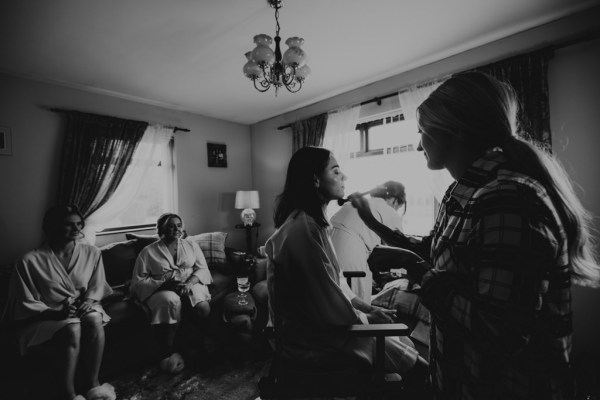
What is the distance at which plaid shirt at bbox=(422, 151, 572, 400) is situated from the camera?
60 centimetres

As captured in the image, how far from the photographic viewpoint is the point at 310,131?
4156 mm

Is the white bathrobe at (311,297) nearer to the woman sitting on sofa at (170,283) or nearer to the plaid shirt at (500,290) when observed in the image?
the plaid shirt at (500,290)

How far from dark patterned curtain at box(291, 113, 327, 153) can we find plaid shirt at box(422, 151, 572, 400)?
11.0ft

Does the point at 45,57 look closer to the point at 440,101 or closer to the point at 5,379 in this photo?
the point at 5,379

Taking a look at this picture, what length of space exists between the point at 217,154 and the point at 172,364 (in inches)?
138

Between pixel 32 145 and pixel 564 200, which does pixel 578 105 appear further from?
pixel 32 145

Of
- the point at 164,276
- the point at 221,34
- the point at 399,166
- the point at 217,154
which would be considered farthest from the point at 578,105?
the point at 217,154

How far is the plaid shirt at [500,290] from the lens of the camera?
1.96ft

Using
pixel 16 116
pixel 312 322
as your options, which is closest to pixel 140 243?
pixel 16 116

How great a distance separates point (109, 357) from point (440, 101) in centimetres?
313

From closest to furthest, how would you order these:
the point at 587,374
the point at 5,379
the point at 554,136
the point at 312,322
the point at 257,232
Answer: the point at 312,322, the point at 587,374, the point at 5,379, the point at 554,136, the point at 257,232

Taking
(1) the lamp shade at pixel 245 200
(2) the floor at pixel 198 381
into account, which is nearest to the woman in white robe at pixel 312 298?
(2) the floor at pixel 198 381

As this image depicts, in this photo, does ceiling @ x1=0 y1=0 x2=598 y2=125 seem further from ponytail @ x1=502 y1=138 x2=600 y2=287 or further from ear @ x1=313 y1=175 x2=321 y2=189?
ponytail @ x1=502 y1=138 x2=600 y2=287

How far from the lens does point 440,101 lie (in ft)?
2.60
